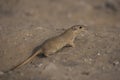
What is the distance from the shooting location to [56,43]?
578cm

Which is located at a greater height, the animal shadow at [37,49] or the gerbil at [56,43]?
the gerbil at [56,43]

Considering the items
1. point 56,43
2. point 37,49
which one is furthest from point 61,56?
point 37,49

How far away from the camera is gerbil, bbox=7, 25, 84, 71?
Result: 18.6 ft

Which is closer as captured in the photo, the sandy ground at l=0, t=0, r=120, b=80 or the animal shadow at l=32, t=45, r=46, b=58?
the sandy ground at l=0, t=0, r=120, b=80

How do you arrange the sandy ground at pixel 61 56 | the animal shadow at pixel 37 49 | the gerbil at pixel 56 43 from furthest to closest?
the animal shadow at pixel 37 49, the gerbil at pixel 56 43, the sandy ground at pixel 61 56

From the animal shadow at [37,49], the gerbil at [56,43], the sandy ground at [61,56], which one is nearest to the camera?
the sandy ground at [61,56]

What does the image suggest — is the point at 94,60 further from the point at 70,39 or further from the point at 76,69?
the point at 70,39

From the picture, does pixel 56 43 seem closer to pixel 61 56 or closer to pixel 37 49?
pixel 61 56

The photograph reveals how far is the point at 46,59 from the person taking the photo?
5.60 meters

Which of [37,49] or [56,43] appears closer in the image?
[56,43]

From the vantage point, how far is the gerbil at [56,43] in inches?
223

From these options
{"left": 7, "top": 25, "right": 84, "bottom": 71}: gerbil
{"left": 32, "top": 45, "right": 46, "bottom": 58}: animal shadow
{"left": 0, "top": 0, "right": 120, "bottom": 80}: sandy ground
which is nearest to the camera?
{"left": 0, "top": 0, "right": 120, "bottom": 80}: sandy ground

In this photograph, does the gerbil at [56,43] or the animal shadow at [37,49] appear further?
the animal shadow at [37,49]

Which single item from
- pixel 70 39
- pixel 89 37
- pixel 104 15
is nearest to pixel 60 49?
pixel 70 39
